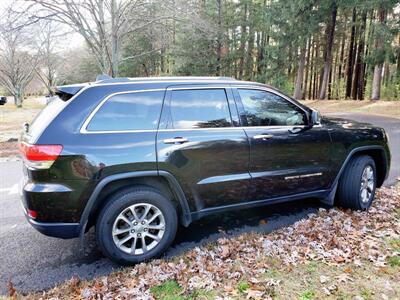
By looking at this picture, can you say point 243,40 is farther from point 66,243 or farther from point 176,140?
point 66,243

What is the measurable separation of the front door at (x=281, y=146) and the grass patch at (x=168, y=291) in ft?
4.62

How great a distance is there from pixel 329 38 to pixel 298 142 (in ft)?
74.8

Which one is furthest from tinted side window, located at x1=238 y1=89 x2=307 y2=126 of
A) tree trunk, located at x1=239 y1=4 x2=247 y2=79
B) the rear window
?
tree trunk, located at x1=239 y1=4 x2=247 y2=79

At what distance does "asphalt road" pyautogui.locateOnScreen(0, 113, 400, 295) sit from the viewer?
304 centimetres

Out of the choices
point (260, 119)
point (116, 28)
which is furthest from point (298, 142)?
point (116, 28)

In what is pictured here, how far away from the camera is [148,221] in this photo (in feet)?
10.5

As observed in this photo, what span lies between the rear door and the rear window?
100 cm

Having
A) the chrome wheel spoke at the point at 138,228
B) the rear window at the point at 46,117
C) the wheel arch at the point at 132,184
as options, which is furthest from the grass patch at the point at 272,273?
the rear window at the point at 46,117

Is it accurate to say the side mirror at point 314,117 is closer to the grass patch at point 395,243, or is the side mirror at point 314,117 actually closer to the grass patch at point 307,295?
the grass patch at point 395,243

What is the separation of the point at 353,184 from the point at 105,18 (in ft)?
39.7

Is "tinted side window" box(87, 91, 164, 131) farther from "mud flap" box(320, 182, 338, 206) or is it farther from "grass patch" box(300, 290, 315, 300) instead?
"mud flap" box(320, 182, 338, 206)

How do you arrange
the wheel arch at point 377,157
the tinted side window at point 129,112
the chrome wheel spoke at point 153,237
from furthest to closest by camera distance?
the wheel arch at point 377,157
the chrome wheel spoke at point 153,237
the tinted side window at point 129,112

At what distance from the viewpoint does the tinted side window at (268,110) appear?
144 inches

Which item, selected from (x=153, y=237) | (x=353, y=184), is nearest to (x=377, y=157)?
(x=353, y=184)
